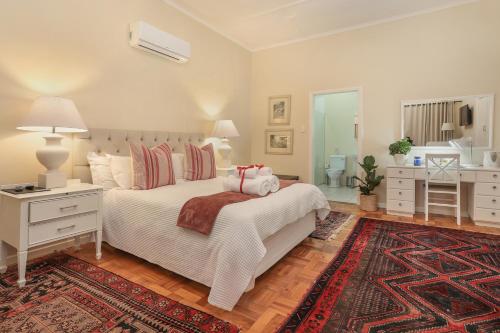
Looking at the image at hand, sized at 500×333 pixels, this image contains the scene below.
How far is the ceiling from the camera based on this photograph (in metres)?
3.76

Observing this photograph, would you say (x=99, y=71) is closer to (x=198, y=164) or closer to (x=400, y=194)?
(x=198, y=164)

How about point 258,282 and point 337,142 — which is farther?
point 337,142

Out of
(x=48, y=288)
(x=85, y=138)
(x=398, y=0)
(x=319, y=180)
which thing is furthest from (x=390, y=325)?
(x=319, y=180)

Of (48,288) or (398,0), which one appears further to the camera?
(398,0)

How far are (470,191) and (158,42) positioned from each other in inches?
179

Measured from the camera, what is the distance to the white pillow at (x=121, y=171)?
264 centimetres

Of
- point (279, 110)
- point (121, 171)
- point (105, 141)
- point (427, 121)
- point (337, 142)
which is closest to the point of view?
point (121, 171)

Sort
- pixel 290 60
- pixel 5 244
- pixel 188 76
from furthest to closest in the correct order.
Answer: pixel 290 60 → pixel 188 76 → pixel 5 244

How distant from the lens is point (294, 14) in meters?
4.07

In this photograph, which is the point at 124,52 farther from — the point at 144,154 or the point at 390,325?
the point at 390,325

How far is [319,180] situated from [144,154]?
484cm

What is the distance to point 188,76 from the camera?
4.03 m

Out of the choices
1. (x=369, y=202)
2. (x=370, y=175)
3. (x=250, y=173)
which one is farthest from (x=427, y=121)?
(x=250, y=173)

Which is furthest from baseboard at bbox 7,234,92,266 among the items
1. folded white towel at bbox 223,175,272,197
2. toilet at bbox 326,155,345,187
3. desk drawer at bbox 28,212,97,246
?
toilet at bbox 326,155,345,187
